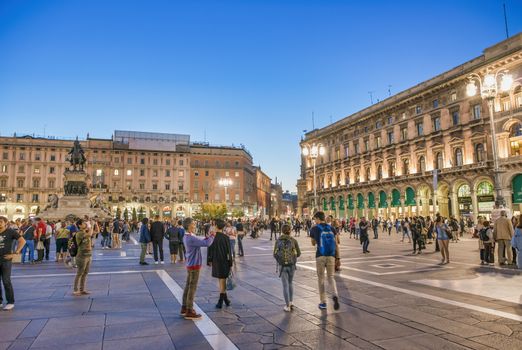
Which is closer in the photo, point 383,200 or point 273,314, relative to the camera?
point 273,314

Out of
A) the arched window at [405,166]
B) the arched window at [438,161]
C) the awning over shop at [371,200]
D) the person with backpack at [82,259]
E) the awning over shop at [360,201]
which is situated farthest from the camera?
the awning over shop at [360,201]

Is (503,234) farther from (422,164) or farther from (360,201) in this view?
(360,201)

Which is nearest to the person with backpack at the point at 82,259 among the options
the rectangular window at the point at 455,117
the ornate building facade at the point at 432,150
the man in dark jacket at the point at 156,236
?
the man in dark jacket at the point at 156,236

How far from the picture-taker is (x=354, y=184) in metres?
56.7

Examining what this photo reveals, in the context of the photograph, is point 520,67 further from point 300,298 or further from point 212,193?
point 212,193

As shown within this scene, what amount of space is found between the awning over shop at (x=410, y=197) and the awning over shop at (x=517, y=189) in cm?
1240

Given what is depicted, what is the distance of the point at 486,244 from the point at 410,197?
36.2 m

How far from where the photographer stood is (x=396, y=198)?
49.3m

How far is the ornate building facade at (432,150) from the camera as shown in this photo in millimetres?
35250

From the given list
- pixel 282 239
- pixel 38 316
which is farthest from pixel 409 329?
pixel 38 316

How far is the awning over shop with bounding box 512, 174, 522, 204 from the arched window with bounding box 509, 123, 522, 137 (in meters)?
4.04

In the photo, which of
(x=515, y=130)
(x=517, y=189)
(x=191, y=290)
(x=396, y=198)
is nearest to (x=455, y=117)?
(x=515, y=130)

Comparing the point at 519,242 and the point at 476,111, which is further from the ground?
the point at 476,111

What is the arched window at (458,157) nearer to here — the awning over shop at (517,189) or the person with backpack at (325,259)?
the awning over shop at (517,189)
